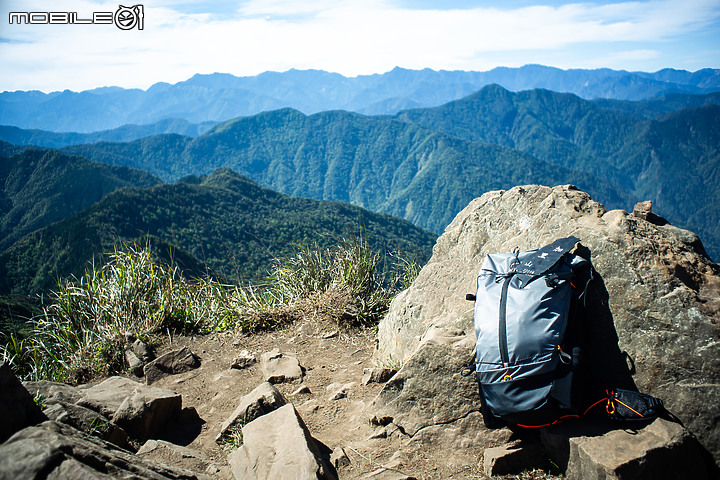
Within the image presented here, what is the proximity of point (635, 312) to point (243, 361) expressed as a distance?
3.47 meters

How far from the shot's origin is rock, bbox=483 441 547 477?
8.58ft

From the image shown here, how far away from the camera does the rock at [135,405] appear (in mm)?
3156

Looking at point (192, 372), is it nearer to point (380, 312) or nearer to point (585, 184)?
point (380, 312)

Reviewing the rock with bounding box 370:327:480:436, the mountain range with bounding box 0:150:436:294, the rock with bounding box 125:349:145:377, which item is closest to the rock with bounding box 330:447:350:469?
the rock with bounding box 370:327:480:436

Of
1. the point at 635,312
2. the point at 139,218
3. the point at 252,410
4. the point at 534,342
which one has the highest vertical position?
the point at 635,312

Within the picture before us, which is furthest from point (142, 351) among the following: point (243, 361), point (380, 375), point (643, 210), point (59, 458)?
point (643, 210)

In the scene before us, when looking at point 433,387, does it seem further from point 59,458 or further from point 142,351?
point 142,351

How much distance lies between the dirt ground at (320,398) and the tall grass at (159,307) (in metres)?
0.25

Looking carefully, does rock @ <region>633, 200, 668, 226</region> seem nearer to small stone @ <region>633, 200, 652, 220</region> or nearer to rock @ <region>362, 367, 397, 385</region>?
small stone @ <region>633, 200, 652, 220</region>

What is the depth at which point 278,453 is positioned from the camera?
2.59 metres

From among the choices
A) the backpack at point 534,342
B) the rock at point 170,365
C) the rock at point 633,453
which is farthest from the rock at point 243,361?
the rock at point 633,453

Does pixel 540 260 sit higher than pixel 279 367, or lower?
higher

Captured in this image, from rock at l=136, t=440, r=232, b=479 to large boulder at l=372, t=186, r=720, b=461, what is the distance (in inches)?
45.7

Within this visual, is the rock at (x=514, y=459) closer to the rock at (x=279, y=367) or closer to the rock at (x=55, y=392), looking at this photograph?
the rock at (x=279, y=367)
